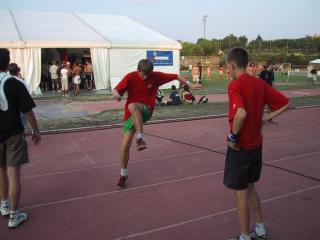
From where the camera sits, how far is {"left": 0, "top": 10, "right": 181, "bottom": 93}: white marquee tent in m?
20.7

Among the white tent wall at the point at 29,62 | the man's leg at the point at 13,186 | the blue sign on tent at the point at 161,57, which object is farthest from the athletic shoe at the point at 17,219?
the blue sign on tent at the point at 161,57

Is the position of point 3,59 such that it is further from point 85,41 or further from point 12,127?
point 85,41

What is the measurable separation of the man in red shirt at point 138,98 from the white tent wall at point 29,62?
16.2m

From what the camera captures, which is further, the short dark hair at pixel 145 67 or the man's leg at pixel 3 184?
the short dark hair at pixel 145 67

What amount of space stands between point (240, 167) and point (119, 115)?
1006cm

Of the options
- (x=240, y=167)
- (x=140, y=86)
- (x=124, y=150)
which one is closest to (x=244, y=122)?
(x=240, y=167)

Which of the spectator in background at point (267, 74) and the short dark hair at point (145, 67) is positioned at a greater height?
the short dark hair at point (145, 67)

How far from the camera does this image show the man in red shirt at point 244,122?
3.47 metres

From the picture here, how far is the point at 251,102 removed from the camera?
11.6ft

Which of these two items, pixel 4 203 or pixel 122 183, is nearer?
pixel 4 203

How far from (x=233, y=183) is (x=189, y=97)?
1304cm

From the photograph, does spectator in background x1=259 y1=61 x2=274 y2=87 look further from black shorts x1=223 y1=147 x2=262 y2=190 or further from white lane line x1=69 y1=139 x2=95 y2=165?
black shorts x1=223 y1=147 x2=262 y2=190

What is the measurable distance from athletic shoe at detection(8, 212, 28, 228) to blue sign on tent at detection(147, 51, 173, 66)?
1960 cm

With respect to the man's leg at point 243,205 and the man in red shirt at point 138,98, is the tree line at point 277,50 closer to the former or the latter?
the man in red shirt at point 138,98
